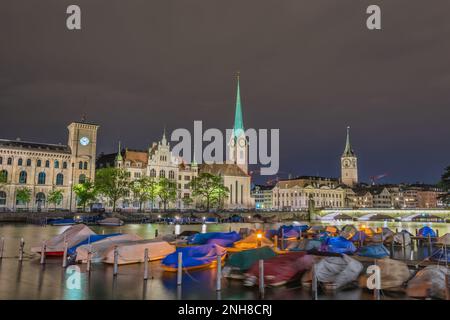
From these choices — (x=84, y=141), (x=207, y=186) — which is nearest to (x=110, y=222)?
(x=207, y=186)

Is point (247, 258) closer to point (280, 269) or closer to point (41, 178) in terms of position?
point (280, 269)

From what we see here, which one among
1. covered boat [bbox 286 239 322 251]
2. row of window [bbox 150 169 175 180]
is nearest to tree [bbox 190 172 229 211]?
row of window [bbox 150 169 175 180]

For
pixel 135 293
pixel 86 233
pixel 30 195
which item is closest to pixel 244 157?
pixel 30 195

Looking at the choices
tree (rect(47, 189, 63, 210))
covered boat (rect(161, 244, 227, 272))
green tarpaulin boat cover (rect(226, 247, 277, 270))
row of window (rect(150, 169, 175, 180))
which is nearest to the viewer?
green tarpaulin boat cover (rect(226, 247, 277, 270))

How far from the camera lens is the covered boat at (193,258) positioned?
23.6 meters

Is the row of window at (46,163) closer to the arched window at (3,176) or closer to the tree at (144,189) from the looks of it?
the arched window at (3,176)

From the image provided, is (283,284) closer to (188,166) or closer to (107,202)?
(107,202)

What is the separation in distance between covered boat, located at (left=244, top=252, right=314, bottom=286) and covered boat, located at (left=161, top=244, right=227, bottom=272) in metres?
4.93

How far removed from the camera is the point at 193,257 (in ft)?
79.9

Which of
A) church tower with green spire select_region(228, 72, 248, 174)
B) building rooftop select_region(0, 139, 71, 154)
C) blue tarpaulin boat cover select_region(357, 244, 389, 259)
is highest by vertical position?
church tower with green spire select_region(228, 72, 248, 174)

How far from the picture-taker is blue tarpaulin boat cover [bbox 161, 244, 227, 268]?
23641 mm

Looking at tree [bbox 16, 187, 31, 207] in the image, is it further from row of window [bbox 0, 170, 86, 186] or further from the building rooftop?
the building rooftop

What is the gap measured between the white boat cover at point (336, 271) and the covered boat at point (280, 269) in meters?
1.00
